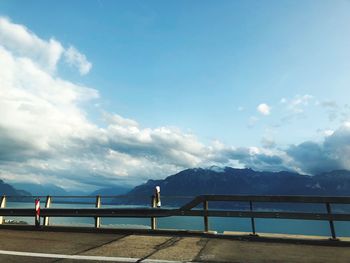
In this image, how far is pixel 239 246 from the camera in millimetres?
8492

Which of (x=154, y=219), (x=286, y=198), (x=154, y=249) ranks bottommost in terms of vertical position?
(x=154, y=249)

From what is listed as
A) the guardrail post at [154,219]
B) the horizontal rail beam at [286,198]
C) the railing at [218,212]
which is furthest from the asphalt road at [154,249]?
the horizontal rail beam at [286,198]

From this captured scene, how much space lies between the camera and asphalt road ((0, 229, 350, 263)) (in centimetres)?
683

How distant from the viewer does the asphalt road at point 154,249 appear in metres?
6.83

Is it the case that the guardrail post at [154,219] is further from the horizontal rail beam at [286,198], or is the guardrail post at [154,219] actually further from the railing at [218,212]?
the horizontal rail beam at [286,198]

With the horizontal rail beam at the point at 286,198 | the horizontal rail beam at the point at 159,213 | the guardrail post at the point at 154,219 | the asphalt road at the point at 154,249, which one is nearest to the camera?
the asphalt road at the point at 154,249

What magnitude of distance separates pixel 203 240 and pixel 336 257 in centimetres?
334

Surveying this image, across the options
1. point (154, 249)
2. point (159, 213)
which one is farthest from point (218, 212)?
point (154, 249)

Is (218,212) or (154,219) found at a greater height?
(218,212)

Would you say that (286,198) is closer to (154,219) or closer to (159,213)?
(159,213)

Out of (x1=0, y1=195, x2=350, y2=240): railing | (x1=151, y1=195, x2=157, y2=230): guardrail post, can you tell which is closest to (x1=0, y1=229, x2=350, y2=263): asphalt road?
(x1=151, y1=195, x2=157, y2=230): guardrail post

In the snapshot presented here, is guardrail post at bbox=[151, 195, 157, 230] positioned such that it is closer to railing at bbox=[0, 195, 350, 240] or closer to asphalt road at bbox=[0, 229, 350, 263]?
railing at bbox=[0, 195, 350, 240]

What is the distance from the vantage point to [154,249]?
785 centimetres

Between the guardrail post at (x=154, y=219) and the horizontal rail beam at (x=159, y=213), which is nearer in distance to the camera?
the horizontal rail beam at (x=159, y=213)
